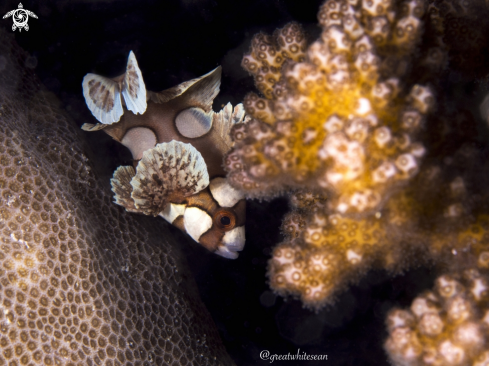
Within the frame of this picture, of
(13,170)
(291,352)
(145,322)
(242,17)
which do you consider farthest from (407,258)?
(242,17)

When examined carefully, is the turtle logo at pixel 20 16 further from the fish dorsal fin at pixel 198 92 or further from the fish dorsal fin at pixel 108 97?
the fish dorsal fin at pixel 198 92

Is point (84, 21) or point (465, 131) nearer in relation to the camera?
point (465, 131)

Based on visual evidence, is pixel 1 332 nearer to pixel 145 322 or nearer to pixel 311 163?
pixel 145 322

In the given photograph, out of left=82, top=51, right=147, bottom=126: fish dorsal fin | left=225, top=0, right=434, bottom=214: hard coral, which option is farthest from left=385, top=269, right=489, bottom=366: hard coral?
left=82, top=51, right=147, bottom=126: fish dorsal fin

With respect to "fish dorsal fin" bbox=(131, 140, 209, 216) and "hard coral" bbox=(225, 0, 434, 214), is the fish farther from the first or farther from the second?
"hard coral" bbox=(225, 0, 434, 214)

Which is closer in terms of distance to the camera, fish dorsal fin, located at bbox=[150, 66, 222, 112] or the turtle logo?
fish dorsal fin, located at bbox=[150, 66, 222, 112]

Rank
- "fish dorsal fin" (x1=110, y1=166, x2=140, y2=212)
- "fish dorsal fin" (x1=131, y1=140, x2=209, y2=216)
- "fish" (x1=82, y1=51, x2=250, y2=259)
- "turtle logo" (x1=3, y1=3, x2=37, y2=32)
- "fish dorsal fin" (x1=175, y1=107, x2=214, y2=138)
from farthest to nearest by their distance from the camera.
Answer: "turtle logo" (x1=3, y1=3, x2=37, y2=32) → "fish dorsal fin" (x1=175, y1=107, x2=214, y2=138) → "fish dorsal fin" (x1=110, y1=166, x2=140, y2=212) → "fish" (x1=82, y1=51, x2=250, y2=259) → "fish dorsal fin" (x1=131, y1=140, x2=209, y2=216)
